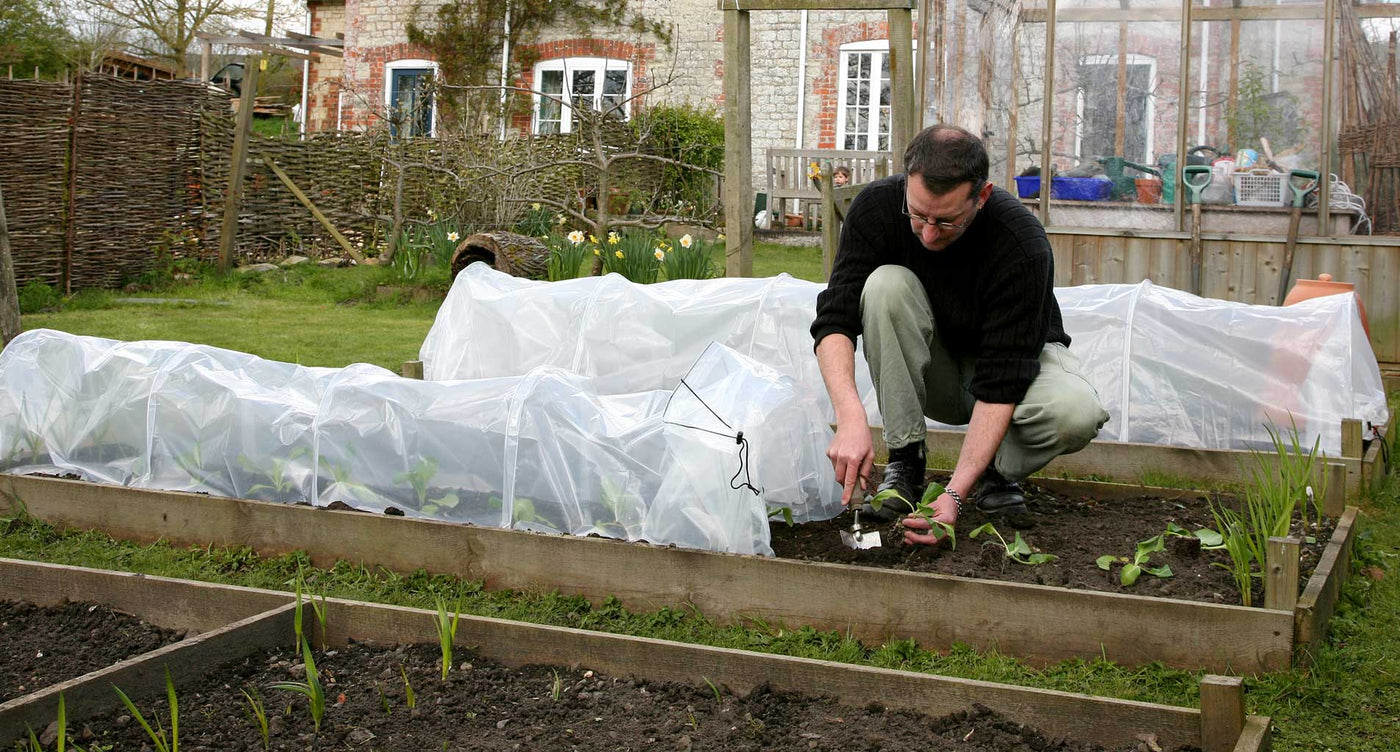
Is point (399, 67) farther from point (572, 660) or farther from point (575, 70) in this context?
point (572, 660)

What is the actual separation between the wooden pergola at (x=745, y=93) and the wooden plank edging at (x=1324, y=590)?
2.93 m

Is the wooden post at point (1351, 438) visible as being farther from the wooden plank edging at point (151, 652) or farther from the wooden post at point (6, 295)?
the wooden post at point (6, 295)

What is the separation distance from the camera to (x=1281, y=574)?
2.52 m

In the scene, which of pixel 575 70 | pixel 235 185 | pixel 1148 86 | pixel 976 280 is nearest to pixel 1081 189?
pixel 1148 86

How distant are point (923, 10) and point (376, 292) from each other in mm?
4373

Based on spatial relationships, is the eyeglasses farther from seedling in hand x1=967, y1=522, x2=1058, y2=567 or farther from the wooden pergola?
the wooden pergola

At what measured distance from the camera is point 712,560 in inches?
110

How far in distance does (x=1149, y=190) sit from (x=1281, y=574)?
5.00m

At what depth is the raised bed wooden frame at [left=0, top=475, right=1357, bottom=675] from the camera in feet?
8.13

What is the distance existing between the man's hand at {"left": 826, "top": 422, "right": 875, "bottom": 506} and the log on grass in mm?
5691

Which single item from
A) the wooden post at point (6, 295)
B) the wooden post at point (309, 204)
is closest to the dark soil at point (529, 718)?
the wooden post at point (6, 295)

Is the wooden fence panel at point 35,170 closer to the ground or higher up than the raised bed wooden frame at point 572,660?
higher up

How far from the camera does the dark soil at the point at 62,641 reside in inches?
96.9

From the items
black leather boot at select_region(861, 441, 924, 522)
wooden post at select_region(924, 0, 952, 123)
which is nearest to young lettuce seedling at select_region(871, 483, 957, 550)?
black leather boot at select_region(861, 441, 924, 522)
